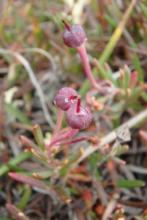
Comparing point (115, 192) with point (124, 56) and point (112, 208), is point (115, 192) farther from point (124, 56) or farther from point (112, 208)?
point (124, 56)

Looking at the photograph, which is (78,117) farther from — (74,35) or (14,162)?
(14,162)

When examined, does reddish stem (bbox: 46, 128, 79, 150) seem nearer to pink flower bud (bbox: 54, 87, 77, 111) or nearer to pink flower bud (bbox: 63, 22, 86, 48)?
pink flower bud (bbox: 54, 87, 77, 111)

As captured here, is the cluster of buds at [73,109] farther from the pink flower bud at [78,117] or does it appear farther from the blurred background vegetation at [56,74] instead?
the blurred background vegetation at [56,74]

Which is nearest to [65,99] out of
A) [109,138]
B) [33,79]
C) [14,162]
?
[109,138]

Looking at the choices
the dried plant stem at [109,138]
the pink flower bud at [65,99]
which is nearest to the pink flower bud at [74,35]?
the pink flower bud at [65,99]

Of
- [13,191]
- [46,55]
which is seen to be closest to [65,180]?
[13,191]

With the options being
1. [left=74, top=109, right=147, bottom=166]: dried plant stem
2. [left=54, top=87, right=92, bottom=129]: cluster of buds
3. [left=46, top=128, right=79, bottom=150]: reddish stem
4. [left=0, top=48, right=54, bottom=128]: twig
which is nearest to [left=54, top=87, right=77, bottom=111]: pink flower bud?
[left=54, top=87, right=92, bottom=129]: cluster of buds
